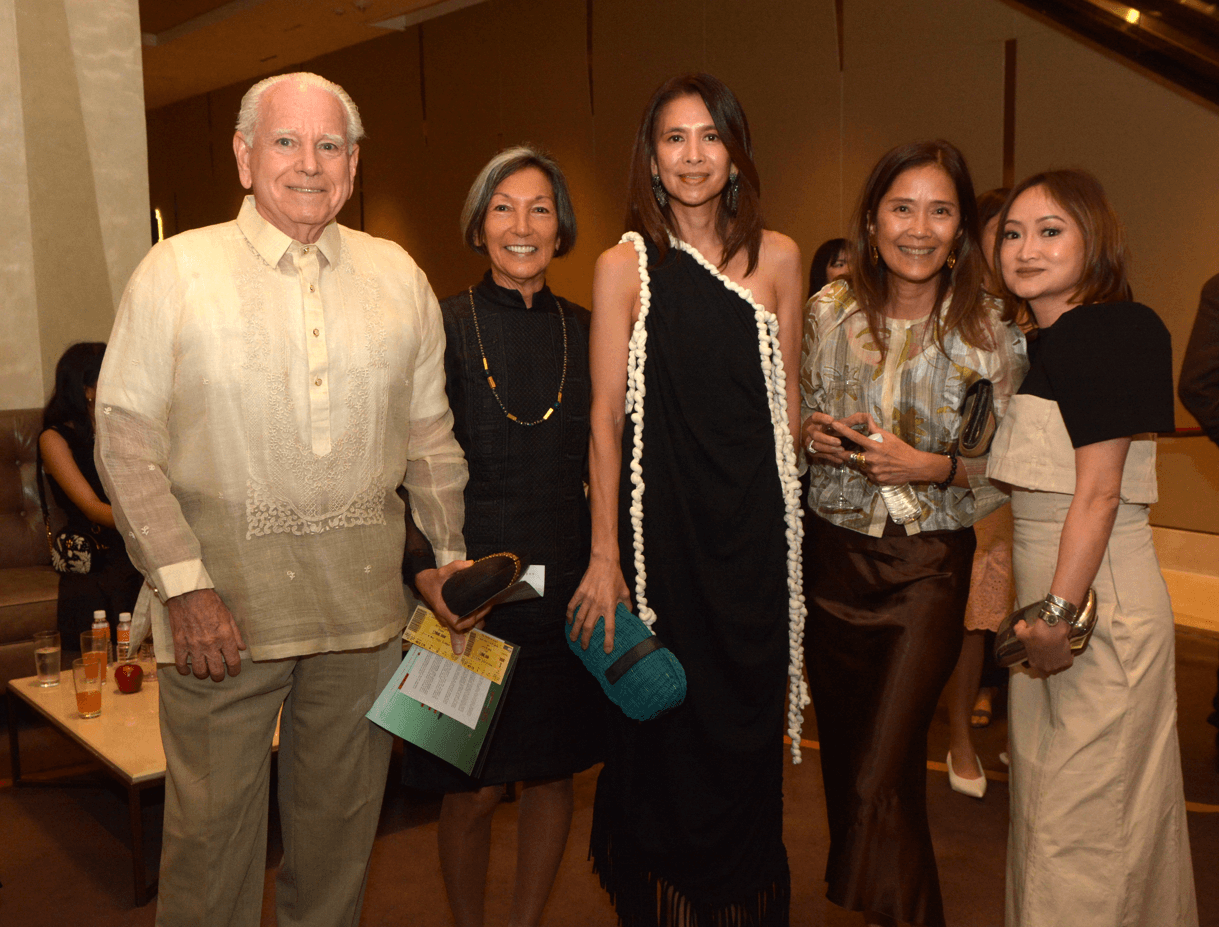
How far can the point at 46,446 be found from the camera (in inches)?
163

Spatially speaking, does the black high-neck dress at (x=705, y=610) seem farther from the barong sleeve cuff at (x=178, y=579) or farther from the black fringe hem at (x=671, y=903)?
the barong sleeve cuff at (x=178, y=579)

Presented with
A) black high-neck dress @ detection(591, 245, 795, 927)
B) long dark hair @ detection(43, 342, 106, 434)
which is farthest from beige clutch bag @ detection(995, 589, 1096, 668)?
long dark hair @ detection(43, 342, 106, 434)

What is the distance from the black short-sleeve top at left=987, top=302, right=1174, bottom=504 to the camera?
1.70 m

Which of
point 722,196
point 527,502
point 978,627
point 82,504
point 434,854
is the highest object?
point 722,196

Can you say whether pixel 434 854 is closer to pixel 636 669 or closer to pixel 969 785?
pixel 636 669

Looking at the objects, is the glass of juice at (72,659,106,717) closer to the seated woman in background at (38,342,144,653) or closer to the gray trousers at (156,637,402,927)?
the seated woman in background at (38,342,144,653)

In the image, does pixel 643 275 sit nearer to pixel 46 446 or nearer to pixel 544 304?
pixel 544 304

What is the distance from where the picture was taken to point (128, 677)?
3.30 m

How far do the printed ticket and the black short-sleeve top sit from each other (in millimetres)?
988

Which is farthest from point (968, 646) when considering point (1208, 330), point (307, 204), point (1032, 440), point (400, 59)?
point (400, 59)

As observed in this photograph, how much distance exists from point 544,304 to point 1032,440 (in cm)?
103

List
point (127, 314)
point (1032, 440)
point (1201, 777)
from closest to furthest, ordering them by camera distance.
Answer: point (127, 314) → point (1032, 440) → point (1201, 777)

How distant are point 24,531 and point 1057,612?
4.33 metres

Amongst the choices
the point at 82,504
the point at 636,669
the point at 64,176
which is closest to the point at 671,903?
the point at 636,669
